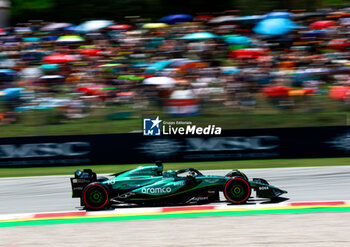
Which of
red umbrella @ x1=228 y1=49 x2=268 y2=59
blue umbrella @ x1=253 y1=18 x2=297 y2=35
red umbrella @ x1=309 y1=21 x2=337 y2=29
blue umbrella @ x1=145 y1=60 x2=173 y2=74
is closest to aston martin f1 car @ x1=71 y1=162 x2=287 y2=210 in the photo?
blue umbrella @ x1=145 y1=60 x2=173 y2=74

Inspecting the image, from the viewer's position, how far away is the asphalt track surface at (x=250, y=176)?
27.2ft

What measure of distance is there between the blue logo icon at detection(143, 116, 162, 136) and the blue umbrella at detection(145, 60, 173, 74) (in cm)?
260

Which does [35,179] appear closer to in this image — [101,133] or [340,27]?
[101,133]

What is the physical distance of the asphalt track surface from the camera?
326 inches

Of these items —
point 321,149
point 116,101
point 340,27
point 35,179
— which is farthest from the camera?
point 340,27

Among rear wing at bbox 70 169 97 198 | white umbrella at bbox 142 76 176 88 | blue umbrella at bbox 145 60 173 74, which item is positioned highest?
blue umbrella at bbox 145 60 173 74

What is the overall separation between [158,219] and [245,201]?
Answer: 1.38m

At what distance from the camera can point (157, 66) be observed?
15.1 metres

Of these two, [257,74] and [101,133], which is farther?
[257,74]

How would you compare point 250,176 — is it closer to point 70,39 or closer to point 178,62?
point 178,62

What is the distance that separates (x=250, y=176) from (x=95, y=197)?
12.8 feet

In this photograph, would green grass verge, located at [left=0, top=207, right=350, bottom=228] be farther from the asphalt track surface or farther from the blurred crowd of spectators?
the blurred crowd of spectators

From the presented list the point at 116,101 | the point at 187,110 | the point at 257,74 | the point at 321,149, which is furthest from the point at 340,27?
the point at 116,101

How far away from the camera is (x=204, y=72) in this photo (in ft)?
46.2
